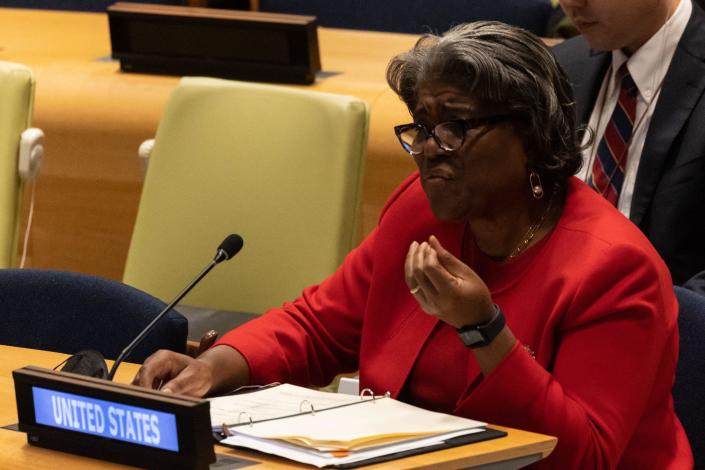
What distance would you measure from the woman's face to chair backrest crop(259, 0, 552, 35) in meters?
2.83

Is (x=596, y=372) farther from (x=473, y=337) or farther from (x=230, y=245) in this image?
(x=230, y=245)

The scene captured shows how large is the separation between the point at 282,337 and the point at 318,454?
594 millimetres

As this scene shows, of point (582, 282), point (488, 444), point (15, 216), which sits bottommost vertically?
point (15, 216)

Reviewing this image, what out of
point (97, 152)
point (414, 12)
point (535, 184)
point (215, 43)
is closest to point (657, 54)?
point (535, 184)

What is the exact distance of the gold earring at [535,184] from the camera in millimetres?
1884

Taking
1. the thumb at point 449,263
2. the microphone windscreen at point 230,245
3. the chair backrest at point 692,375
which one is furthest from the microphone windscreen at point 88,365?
the chair backrest at point 692,375

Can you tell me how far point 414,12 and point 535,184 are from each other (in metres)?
3.25

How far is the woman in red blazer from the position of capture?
5.53ft

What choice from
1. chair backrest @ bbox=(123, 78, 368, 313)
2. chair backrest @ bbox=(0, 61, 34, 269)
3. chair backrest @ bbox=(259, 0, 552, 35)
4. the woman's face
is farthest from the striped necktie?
chair backrest @ bbox=(259, 0, 552, 35)

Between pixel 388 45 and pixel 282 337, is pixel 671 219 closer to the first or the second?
pixel 282 337

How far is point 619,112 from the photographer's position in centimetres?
267

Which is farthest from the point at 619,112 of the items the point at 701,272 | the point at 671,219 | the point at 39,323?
the point at 39,323

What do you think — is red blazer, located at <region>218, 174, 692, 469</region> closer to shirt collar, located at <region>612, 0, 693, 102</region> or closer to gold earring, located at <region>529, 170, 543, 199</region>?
gold earring, located at <region>529, 170, 543, 199</region>

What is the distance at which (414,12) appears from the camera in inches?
198
